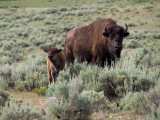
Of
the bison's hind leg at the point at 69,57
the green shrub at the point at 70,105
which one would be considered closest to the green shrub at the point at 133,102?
the green shrub at the point at 70,105

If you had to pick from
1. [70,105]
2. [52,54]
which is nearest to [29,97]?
[52,54]

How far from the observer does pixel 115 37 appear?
662 centimetres

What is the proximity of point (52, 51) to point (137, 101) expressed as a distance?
3629 mm

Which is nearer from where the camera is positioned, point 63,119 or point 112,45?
point 63,119

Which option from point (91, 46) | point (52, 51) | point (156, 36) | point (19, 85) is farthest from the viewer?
point (156, 36)

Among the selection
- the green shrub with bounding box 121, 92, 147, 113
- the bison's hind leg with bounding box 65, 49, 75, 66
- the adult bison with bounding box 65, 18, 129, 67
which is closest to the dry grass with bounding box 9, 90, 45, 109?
the green shrub with bounding box 121, 92, 147, 113

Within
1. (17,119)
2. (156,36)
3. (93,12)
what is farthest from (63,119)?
(93,12)

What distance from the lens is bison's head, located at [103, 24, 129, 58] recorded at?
6555 mm

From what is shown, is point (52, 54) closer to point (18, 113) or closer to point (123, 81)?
point (123, 81)

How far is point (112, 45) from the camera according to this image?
6.74 metres

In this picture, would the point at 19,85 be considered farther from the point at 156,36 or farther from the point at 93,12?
the point at 93,12

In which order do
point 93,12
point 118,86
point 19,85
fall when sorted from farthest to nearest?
1. point 93,12
2. point 19,85
3. point 118,86

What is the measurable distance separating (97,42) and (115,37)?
935 mm

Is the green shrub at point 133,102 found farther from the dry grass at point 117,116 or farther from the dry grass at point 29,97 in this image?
the dry grass at point 29,97
